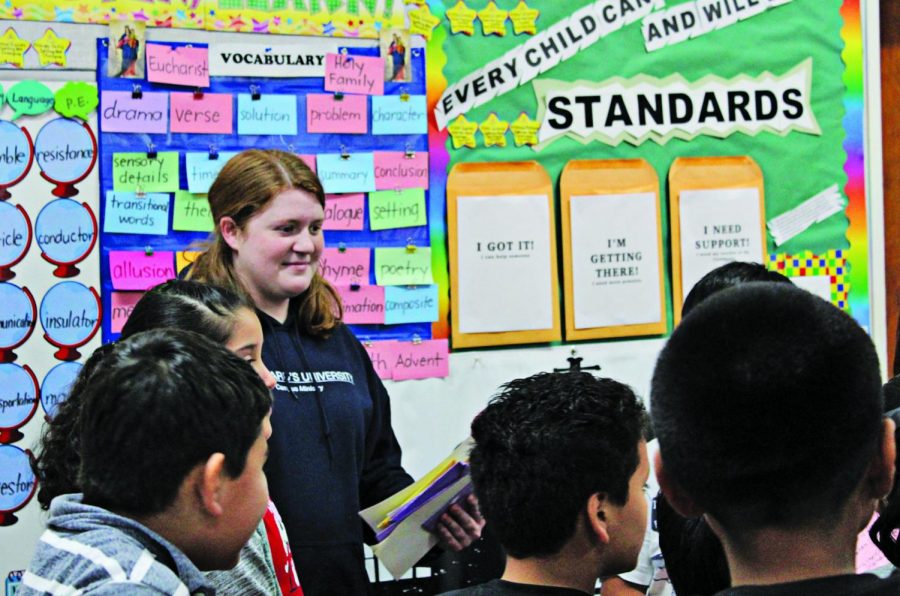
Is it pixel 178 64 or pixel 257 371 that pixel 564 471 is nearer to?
pixel 257 371

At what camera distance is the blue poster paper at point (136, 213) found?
7.30 ft

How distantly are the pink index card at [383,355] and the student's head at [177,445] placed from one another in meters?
1.39

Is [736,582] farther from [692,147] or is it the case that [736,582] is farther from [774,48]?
[774,48]

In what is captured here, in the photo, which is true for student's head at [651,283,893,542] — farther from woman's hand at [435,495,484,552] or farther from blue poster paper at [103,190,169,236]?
blue poster paper at [103,190,169,236]

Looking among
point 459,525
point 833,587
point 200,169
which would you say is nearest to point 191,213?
point 200,169

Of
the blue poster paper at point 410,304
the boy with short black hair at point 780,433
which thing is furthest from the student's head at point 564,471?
the blue poster paper at point 410,304

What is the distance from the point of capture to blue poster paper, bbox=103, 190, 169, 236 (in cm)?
222

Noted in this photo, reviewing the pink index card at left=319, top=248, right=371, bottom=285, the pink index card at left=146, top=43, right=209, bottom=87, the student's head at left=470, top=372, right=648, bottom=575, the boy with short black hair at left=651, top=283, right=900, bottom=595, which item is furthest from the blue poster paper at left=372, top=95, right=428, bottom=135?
the boy with short black hair at left=651, top=283, right=900, bottom=595

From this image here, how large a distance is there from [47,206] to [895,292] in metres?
2.22

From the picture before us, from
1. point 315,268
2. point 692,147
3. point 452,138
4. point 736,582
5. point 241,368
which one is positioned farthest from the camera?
point 692,147

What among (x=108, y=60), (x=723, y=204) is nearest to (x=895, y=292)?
(x=723, y=204)

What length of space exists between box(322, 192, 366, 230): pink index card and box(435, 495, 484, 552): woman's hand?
0.96 metres

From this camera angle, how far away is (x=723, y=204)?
2684 mm

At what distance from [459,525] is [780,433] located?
0.92 meters
